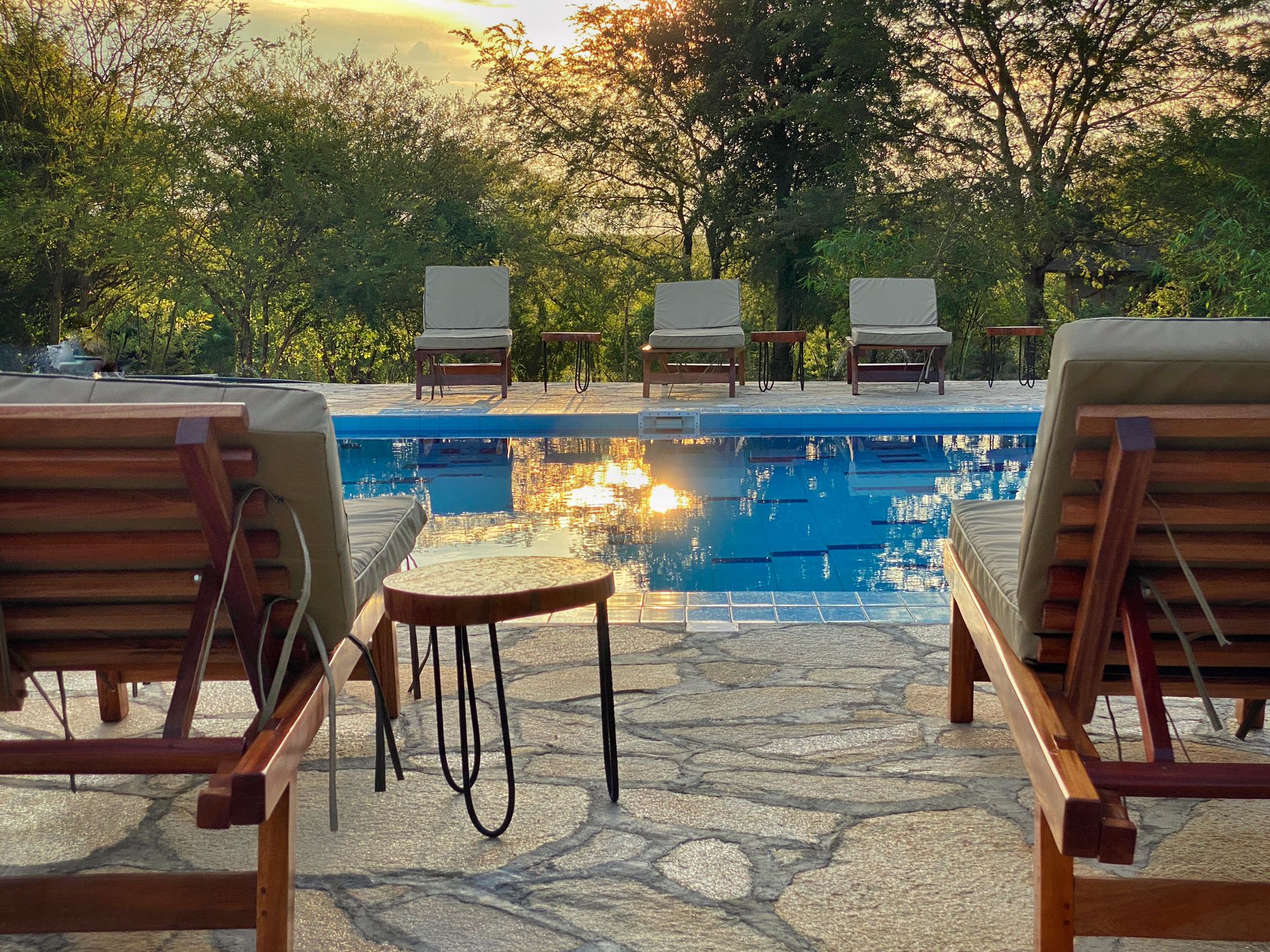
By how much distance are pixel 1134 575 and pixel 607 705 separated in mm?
885

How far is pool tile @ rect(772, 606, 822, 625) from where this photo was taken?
331 centimetres

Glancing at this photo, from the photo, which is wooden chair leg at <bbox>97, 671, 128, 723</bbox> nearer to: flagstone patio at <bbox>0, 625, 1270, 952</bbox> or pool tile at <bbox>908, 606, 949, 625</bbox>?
flagstone patio at <bbox>0, 625, 1270, 952</bbox>

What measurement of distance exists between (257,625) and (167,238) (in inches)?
400

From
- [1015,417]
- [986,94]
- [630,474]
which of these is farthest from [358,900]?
[986,94]

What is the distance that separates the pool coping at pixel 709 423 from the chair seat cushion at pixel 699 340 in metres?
1.20

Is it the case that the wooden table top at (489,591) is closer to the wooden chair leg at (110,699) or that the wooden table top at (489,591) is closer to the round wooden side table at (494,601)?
the round wooden side table at (494,601)

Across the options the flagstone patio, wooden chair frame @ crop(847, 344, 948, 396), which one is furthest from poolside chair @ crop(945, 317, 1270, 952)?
wooden chair frame @ crop(847, 344, 948, 396)

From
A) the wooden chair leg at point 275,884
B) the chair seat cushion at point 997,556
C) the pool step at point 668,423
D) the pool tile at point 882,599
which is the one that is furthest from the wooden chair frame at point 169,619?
the pool step at point 668,423

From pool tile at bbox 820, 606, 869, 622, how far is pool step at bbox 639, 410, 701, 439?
4.72 m

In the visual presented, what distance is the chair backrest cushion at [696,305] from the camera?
10078mm

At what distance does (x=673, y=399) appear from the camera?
9.52m

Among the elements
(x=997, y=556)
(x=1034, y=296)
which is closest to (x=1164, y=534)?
(x=997, y=556)

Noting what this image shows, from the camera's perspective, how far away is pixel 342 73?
11.6 metres

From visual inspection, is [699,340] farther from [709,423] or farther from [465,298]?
[465,298]
